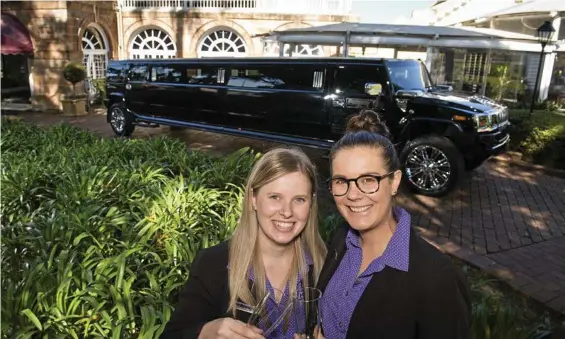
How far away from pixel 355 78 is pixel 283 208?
19.2ft

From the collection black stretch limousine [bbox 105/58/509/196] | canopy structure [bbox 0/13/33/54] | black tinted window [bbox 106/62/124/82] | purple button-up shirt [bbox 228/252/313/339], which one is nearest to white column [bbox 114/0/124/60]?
canopy structure [bbox 0/13/33/54]

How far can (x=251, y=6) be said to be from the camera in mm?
19734

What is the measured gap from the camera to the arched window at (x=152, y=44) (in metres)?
20.1

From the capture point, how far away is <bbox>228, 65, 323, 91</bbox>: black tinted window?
7.78 meters

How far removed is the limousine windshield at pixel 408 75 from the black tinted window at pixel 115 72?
24.0 ft

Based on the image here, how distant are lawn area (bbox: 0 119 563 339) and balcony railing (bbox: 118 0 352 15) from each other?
14530 mm

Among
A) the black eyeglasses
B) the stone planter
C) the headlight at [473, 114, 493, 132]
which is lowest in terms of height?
the stone planter

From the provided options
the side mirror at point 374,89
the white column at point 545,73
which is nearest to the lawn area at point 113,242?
the side mirror at point 374,89

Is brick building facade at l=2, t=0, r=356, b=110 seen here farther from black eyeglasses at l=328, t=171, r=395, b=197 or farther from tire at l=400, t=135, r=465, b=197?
black eyeglasses at l=328, t=171, r=395, b=197

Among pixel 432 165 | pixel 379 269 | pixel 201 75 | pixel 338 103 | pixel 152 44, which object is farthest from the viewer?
pixel 152 44

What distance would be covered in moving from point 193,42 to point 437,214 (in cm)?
1606

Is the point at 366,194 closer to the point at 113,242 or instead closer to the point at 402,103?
the point at 113,242

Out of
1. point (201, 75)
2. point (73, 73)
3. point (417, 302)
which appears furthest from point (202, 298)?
point (73, 73)

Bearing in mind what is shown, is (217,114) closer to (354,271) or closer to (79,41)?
(354,271)
